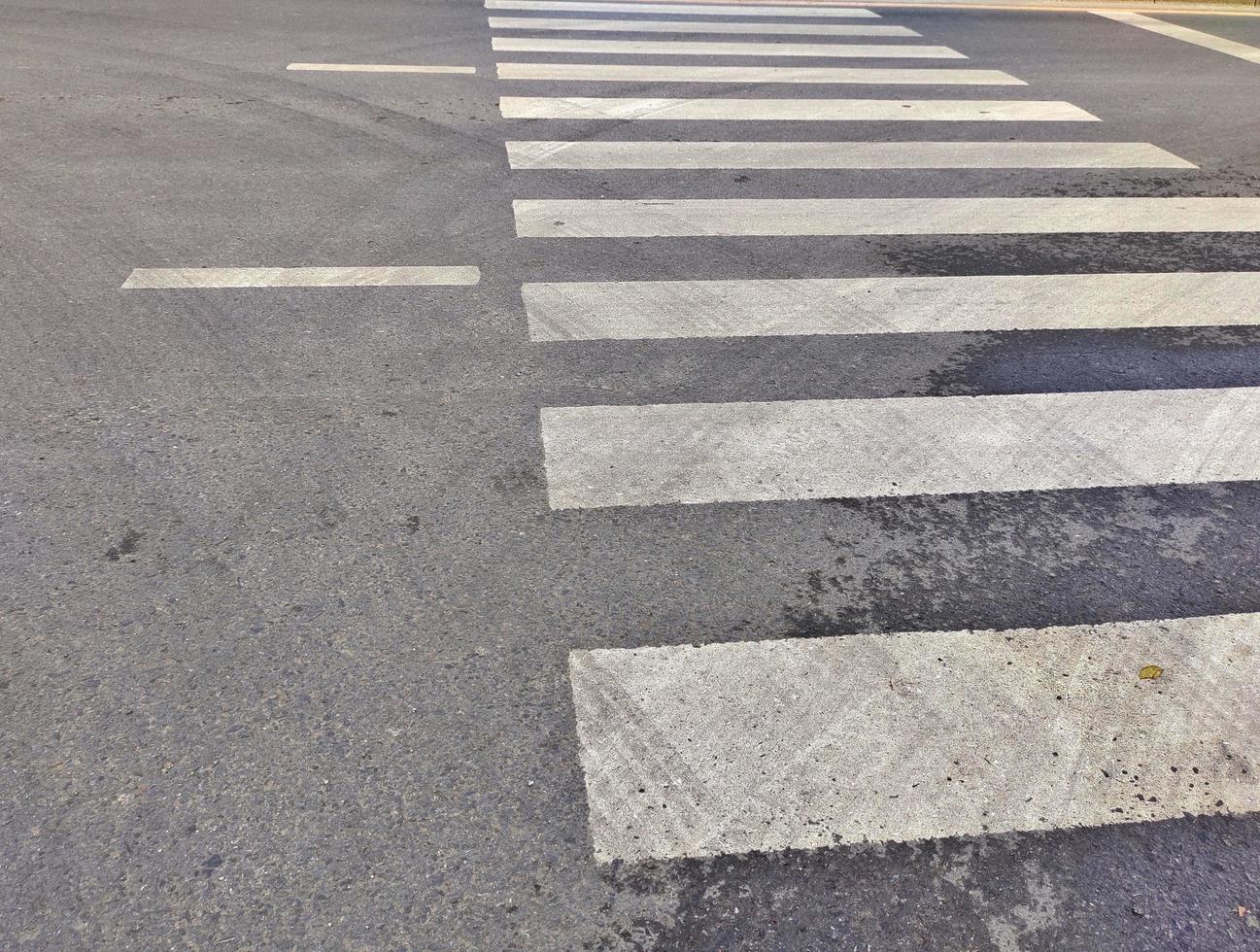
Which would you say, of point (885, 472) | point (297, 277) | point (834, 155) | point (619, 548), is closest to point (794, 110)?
point (834, 155)

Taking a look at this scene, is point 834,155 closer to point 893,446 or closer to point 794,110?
point 794,110

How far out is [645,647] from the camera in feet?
11.4

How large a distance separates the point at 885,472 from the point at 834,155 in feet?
15.3

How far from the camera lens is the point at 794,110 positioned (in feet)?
31.3

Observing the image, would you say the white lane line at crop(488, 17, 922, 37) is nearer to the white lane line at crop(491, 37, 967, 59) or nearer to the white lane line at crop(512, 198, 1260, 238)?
the white lane line at crop(491, 37, 967, 59)

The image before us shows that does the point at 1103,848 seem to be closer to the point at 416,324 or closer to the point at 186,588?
the point at 186,588

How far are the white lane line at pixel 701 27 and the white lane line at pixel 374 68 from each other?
2.14 metres

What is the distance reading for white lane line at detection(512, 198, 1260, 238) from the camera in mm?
6906

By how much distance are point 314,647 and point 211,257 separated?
3.53m

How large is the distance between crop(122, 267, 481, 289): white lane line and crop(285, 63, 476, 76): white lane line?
4.85 m

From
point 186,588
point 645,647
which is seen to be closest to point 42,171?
point 186,588

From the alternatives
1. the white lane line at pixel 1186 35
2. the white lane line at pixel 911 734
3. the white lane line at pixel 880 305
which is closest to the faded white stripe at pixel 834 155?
the white lane line at pixel 880 305

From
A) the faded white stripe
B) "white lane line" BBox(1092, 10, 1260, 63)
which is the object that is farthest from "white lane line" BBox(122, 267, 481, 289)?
"white lane line" BBox(1092, 10, 1260, 63)

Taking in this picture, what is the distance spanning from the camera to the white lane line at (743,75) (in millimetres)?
10445
